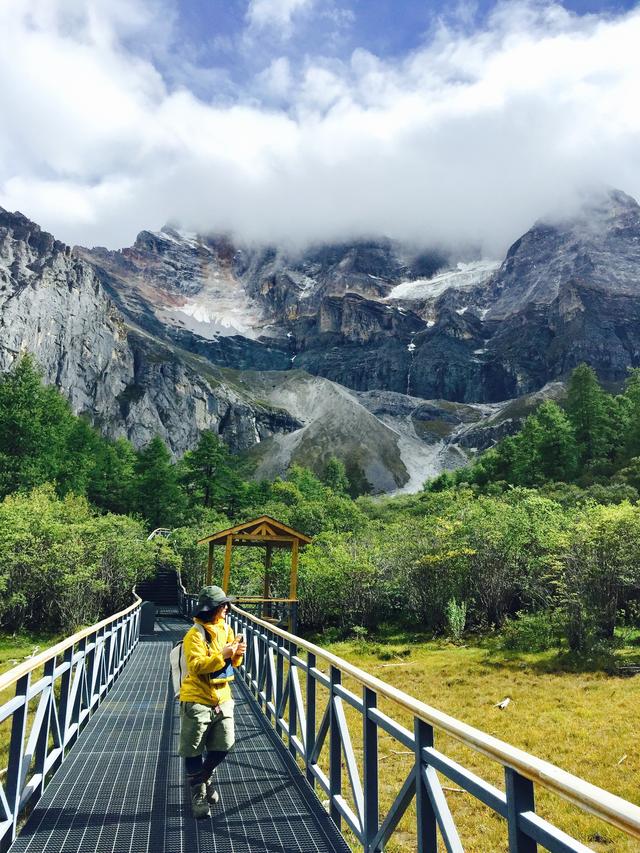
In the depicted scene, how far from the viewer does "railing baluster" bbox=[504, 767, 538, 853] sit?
1.90 meters

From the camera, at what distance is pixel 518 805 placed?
6.44 feet

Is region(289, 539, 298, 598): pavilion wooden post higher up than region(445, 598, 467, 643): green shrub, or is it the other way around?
region(289, 539, 298, 598): pavilion wooden post

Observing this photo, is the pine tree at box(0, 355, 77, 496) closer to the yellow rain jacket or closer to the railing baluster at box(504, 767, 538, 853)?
the yellow rain jacket

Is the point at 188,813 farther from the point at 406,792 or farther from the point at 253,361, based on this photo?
the point at 253,361

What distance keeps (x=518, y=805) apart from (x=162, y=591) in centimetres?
2835

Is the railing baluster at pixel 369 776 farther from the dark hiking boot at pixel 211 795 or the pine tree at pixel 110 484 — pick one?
the pine tree at pixel 110 484

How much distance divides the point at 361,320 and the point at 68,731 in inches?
7407

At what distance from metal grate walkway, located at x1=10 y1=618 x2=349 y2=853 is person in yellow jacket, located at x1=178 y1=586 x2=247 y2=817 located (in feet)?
0.81

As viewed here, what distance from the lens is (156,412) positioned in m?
111

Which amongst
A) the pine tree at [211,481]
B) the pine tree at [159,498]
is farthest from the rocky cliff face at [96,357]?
the pine tree at [159,498]

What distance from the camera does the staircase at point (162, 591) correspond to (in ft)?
90.0

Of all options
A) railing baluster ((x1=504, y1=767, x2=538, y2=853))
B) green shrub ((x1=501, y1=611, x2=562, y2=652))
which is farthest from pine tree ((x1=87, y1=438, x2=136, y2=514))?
railing baluster ((x1=504, y1=767, x2=538, y2=853))

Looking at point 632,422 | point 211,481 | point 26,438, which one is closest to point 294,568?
point 26,438

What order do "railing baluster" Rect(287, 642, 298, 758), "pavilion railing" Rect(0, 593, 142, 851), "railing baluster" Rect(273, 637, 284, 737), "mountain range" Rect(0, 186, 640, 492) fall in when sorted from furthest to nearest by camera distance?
"mountain range" Rect(0, 186, 640, 492)
"railing baluster" Rect(273, 637, 284, 737)
"railing baluster" Rect(287, 642, 298, 758)
"pavilion railing" Rect(0, 593, 142, 851)
